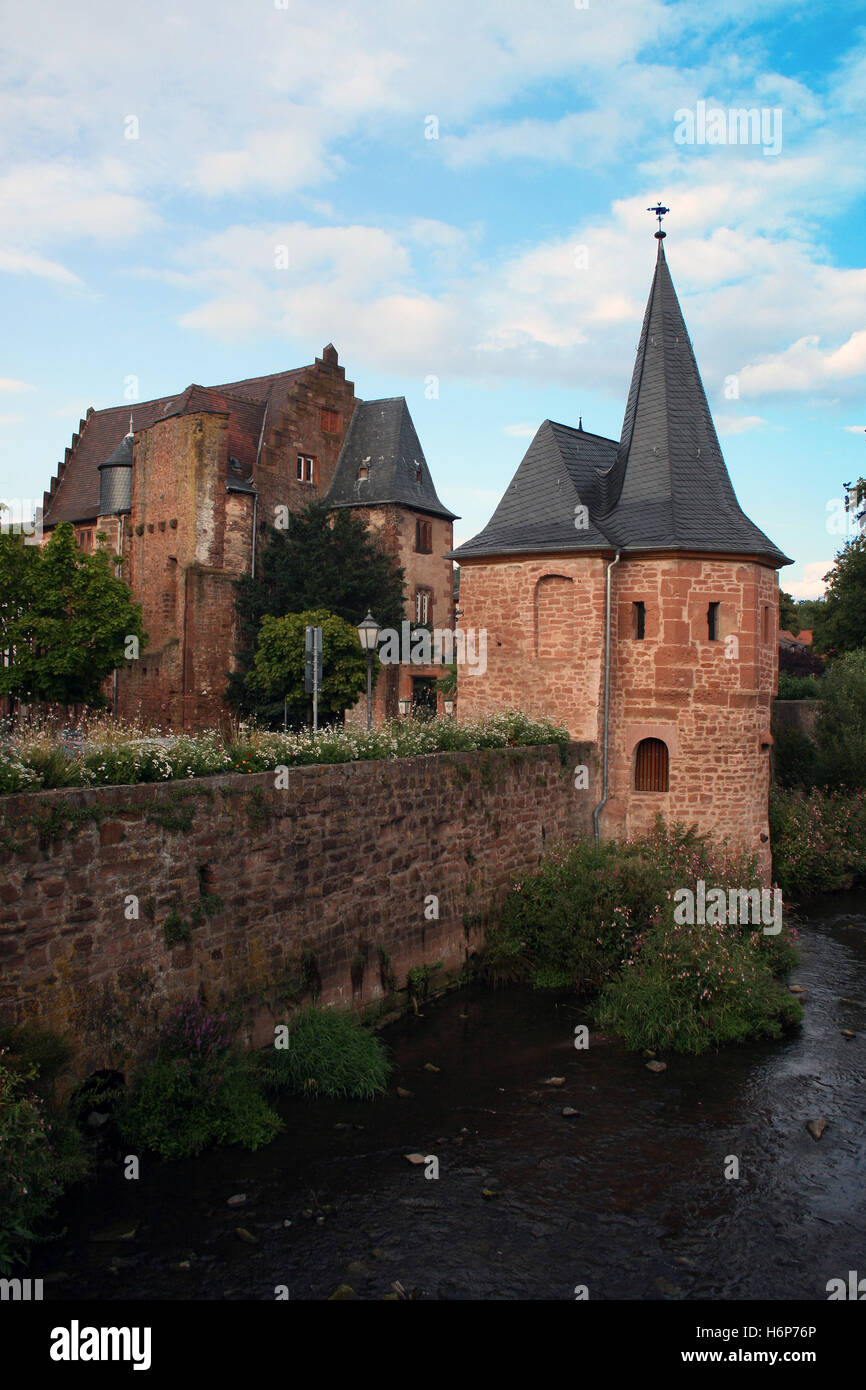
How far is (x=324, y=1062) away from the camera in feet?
31.0

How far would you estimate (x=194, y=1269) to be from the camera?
6535 mm

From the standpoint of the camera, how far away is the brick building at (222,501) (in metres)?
30.7

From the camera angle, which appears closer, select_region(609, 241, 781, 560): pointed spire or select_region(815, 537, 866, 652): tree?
select_region(609, 241, 781, 560): pointed spire

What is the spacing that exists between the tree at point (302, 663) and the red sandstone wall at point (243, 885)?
1305cm

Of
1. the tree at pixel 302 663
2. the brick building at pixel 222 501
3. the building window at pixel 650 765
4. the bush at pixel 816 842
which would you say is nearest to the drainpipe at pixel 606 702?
the building window at pixel 650 765

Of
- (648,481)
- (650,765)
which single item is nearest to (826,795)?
(650,765)

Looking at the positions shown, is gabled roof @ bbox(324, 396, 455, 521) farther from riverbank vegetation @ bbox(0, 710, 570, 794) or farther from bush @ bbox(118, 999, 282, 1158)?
bush @ bbox(118, 999, 282, 1158)

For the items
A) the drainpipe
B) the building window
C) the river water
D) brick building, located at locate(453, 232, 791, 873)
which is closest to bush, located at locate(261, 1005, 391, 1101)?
the river water

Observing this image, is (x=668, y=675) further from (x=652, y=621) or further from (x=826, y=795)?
(x=826, y=795)

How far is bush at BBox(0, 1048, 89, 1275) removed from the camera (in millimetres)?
6402

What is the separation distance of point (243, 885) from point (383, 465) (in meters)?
26.7

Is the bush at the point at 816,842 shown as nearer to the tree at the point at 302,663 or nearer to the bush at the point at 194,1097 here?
the tree at the point at 302,663

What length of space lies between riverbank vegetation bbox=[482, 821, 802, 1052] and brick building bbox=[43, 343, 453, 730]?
60.5 ft
